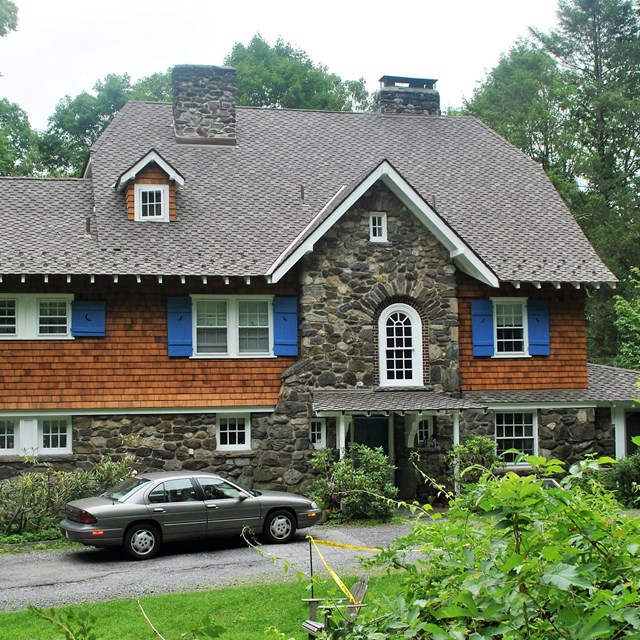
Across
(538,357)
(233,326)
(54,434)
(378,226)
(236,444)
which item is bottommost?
(236,444)

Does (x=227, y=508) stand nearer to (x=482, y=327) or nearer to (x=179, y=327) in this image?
(x=179, y=327)

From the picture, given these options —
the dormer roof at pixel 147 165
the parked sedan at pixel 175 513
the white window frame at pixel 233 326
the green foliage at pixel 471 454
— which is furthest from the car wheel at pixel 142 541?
the dormer roof at pixel 147 165

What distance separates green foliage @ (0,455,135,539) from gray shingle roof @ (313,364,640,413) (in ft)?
14.8

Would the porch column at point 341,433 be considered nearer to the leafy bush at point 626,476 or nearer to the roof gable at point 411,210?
the roof gable at point 411,210

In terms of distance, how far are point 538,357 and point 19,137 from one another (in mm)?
29076

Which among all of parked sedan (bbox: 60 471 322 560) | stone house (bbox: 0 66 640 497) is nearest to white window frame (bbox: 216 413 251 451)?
stone house (bbox: 0 66 640 497)

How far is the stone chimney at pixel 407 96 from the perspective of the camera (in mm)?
27688

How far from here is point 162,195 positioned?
21.5 metres

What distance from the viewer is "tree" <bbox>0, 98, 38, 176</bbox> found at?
3944 cm

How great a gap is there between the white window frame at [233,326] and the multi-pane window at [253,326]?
5cm

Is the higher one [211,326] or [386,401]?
[211,326]

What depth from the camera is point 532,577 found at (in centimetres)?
334

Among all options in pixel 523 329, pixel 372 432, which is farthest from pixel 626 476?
pixel 372 432

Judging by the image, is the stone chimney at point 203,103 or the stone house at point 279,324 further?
the stone chimney at point 203,103
